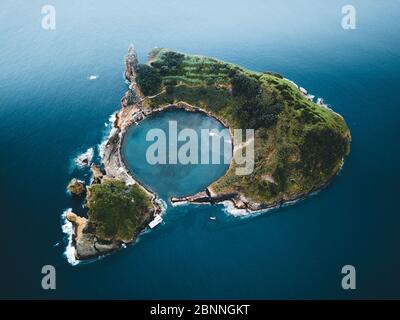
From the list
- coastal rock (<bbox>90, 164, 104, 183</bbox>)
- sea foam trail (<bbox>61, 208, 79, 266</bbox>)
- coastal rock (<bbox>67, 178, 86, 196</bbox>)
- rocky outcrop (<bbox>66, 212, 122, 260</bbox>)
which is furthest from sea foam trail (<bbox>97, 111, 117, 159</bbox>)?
rocky outcrop (<bbox>66, 212, 122, 260</bbox>)

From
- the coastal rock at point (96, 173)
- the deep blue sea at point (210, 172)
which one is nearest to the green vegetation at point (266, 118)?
the deep blue sea at point (210, 172)

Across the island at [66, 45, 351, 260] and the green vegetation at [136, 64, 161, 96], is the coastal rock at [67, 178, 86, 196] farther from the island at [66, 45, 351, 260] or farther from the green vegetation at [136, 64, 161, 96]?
the green vegetation at [136, 64, 161, 96]

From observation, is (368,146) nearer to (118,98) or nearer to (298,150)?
(298,150)

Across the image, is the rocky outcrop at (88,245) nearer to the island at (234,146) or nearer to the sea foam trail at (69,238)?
the island at (234,146)

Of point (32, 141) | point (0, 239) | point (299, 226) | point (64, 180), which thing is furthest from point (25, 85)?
point (299, 226)

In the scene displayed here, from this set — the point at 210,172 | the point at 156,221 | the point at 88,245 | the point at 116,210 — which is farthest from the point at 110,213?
the point at 210,172
